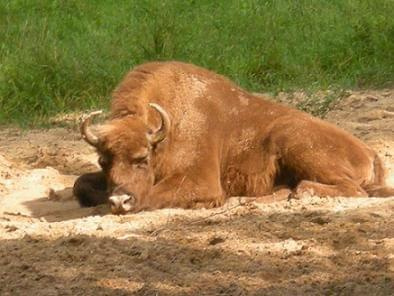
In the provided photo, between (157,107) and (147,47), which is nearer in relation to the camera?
(157,107)

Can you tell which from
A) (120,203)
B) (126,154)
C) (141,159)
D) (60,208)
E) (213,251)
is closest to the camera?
(213,251)

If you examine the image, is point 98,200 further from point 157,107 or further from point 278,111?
point 278,111

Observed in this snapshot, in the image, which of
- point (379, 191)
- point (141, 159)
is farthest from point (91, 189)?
point (379, 191)

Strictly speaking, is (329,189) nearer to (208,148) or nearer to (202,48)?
(208,148)

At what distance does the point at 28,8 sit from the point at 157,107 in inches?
368

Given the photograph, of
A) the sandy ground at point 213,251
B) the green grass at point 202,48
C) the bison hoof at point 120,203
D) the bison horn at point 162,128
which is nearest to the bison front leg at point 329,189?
the sandy ground at point 213,251

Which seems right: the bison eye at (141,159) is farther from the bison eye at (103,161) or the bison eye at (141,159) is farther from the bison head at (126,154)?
the bison eye at (103,161)

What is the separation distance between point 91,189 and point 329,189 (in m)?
1.95

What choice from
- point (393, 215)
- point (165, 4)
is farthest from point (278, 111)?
point (165, 4)

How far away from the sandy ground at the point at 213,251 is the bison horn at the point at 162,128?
621mm

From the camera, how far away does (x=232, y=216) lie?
7.33 m

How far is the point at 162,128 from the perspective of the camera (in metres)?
8.51

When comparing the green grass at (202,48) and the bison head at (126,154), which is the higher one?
the green grass at (202,48)

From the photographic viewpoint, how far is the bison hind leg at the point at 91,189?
8.86 m
